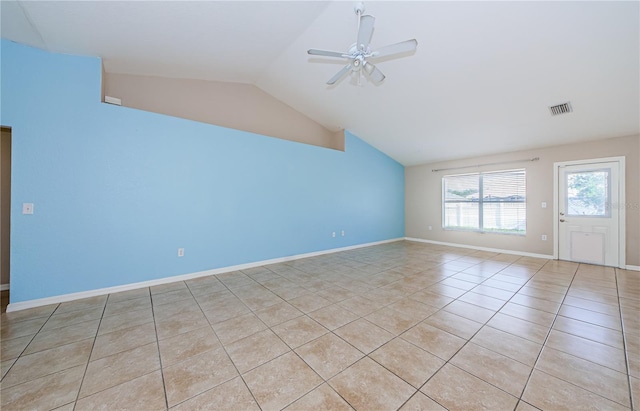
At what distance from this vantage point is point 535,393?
4.60 feet

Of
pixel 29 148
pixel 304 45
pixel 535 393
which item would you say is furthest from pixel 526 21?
pixel 29 148

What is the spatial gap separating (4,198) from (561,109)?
8070mm

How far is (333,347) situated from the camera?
1.88 meters

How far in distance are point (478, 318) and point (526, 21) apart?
3.21 meters

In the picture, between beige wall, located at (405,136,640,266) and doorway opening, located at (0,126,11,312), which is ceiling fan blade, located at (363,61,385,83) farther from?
doorway opening, located at (0,126,11,312)

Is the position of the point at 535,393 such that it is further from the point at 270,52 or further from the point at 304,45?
the point at 270,52

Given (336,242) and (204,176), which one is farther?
(336,242)

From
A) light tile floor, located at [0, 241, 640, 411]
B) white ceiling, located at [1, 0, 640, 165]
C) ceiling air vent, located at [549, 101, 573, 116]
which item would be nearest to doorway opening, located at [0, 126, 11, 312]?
light tile floor, located at [0, 241, 640, 411]

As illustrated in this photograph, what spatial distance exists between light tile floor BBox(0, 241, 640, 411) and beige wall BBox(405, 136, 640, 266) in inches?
59.5

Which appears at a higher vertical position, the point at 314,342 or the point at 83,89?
the point at 83,89

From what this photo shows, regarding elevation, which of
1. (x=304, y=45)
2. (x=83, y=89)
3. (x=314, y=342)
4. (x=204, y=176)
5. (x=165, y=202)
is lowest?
(x=314, y=342)

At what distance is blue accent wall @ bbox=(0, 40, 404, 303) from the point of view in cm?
261

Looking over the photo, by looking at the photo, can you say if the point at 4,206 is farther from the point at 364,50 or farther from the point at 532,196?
the point at 532,196

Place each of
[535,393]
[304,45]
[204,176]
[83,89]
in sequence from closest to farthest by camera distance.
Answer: [535,393]
[83,89]
[304,45]
[204,176]
